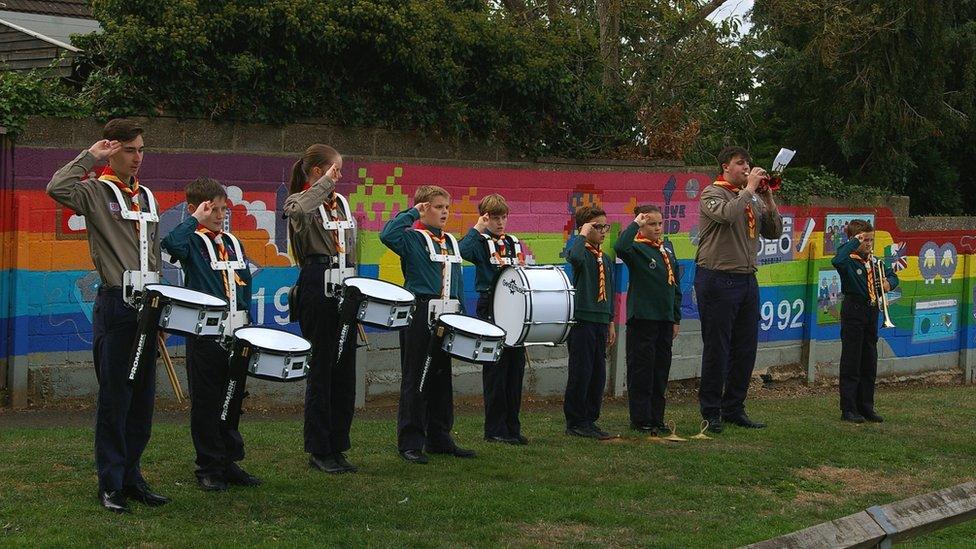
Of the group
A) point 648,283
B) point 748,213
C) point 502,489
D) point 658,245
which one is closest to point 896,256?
point 748,213

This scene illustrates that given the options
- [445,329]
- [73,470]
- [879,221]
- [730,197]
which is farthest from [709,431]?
[879,221]

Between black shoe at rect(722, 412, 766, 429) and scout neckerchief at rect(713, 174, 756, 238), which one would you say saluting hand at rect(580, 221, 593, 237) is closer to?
scout neckerchief at rect(713, 174, 756, 238)

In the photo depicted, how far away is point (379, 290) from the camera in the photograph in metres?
7.37

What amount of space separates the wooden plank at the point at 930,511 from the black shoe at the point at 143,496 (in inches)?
150

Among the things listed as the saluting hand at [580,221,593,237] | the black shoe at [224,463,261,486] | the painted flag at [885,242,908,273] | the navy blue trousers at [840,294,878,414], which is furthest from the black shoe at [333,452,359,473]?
the painted flag at [885,242,908,273]

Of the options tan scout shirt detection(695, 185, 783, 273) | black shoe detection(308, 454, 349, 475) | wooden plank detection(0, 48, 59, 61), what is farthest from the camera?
wooden plank detection(0, 48, 59, 61)

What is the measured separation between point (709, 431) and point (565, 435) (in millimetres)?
1226

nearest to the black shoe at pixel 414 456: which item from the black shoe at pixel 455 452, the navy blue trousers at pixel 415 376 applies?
the navy blue trousers at pixel 415 376

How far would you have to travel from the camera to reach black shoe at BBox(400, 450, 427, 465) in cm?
813

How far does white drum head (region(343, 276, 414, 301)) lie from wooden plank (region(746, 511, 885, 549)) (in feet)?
11.0

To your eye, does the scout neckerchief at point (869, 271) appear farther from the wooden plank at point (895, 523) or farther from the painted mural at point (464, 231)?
the wooden plank at point (895, 523)

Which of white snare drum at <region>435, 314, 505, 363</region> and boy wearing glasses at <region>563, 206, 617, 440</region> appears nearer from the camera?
white snare drum at <region>435, 314, 505, 363</region>

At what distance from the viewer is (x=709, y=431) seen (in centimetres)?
989

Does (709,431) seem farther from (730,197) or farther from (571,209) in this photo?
(571,209)
